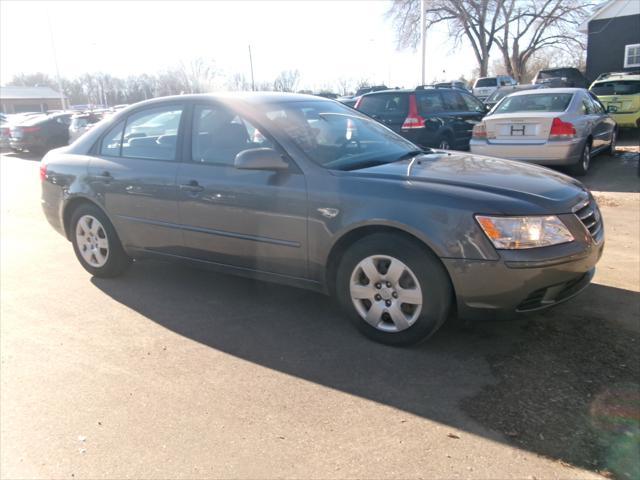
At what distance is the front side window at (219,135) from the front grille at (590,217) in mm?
2213

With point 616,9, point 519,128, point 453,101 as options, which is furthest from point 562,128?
point 616,9

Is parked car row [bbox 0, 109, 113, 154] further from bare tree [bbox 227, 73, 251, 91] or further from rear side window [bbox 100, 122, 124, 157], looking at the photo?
bare tree [bbox 227, 73, 251, 91]

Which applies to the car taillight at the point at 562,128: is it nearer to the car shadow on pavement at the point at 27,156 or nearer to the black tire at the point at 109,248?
the black tire at the point at 109,248

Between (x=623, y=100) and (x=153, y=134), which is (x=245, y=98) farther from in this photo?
(x=623, y=100)

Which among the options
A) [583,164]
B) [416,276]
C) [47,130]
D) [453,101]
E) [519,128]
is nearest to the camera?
[416,276]

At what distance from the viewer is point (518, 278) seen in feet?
10.0

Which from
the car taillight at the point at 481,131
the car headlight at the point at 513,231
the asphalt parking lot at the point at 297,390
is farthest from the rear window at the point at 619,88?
the car headlight at the point at 513,231

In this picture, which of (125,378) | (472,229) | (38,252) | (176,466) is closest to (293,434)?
(176,466)

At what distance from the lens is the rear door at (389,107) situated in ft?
35.3

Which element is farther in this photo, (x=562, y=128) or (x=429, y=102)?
(x=429, y=102)

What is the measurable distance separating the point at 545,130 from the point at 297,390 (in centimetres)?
709

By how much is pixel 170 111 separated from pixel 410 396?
3003 millimetres

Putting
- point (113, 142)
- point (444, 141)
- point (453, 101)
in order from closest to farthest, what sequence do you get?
1. point (113, 142)
2. point (444, 141)
3. point (453, 101)

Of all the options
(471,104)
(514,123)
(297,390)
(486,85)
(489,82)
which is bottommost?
(297,390)
